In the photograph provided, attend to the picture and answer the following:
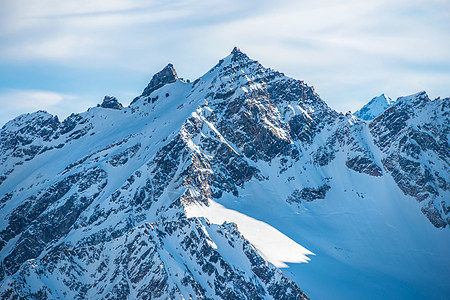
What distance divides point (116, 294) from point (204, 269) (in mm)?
26542

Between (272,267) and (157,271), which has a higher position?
(272,267)

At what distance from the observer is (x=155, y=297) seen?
16225cm

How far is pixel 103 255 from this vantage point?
18000 cm

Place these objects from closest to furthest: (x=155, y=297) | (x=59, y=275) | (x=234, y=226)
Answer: (x=155, y=297)
(x=59, y=275)
(x=234, y=226)

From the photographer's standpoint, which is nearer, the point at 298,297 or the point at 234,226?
the point at 298,297

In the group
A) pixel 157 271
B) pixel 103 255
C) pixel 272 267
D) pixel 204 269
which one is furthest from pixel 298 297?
pixel 103 255

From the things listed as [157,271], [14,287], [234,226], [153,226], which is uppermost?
[234,226]

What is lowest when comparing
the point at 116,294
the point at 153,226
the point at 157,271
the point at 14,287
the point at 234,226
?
the point at 14,287

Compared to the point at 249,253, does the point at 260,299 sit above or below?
below

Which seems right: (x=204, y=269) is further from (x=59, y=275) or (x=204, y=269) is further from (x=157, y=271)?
(x=59, y=275)

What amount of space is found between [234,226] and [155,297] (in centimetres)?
4438

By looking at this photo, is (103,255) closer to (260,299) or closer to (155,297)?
(155,297)

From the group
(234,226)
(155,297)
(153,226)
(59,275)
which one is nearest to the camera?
(155,297)

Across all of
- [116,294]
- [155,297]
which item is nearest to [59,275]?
[116,294]
